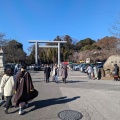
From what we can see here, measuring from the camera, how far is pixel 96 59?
66.8 metres

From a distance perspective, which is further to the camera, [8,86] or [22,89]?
[8,86]

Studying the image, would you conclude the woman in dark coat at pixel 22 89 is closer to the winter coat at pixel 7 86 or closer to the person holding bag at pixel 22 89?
the person holding bag at pixel 22 89

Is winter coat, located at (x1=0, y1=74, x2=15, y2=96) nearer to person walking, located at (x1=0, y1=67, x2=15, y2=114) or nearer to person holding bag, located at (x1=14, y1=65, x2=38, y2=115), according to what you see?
person walking, located at (x1=0, y1=67, x2=15, y2=114)

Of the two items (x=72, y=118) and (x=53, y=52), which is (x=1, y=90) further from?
(x=53, y=52)

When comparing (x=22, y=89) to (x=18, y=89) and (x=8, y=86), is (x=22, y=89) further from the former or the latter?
(x=8, y=86)

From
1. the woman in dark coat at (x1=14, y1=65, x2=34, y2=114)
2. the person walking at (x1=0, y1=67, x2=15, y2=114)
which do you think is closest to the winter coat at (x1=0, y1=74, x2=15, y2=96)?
the person walking at (x1=0, y1=67, x2=15, y2=114)

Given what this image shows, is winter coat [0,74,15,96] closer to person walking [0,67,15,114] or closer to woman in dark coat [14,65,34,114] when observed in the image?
person walking [0,67,15,114]

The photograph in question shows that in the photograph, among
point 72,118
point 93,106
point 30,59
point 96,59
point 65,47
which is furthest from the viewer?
point 65,47

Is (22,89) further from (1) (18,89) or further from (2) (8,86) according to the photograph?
(2) (8,86)

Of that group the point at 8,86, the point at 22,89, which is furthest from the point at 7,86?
the point at 22,89

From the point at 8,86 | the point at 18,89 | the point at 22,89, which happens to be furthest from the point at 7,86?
the point at 22,89

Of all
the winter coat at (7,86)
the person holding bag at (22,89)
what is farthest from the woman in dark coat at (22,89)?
the winter coat at (7,86)

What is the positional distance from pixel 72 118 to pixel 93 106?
5.74 feet

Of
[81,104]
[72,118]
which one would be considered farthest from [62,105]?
[72,118]
